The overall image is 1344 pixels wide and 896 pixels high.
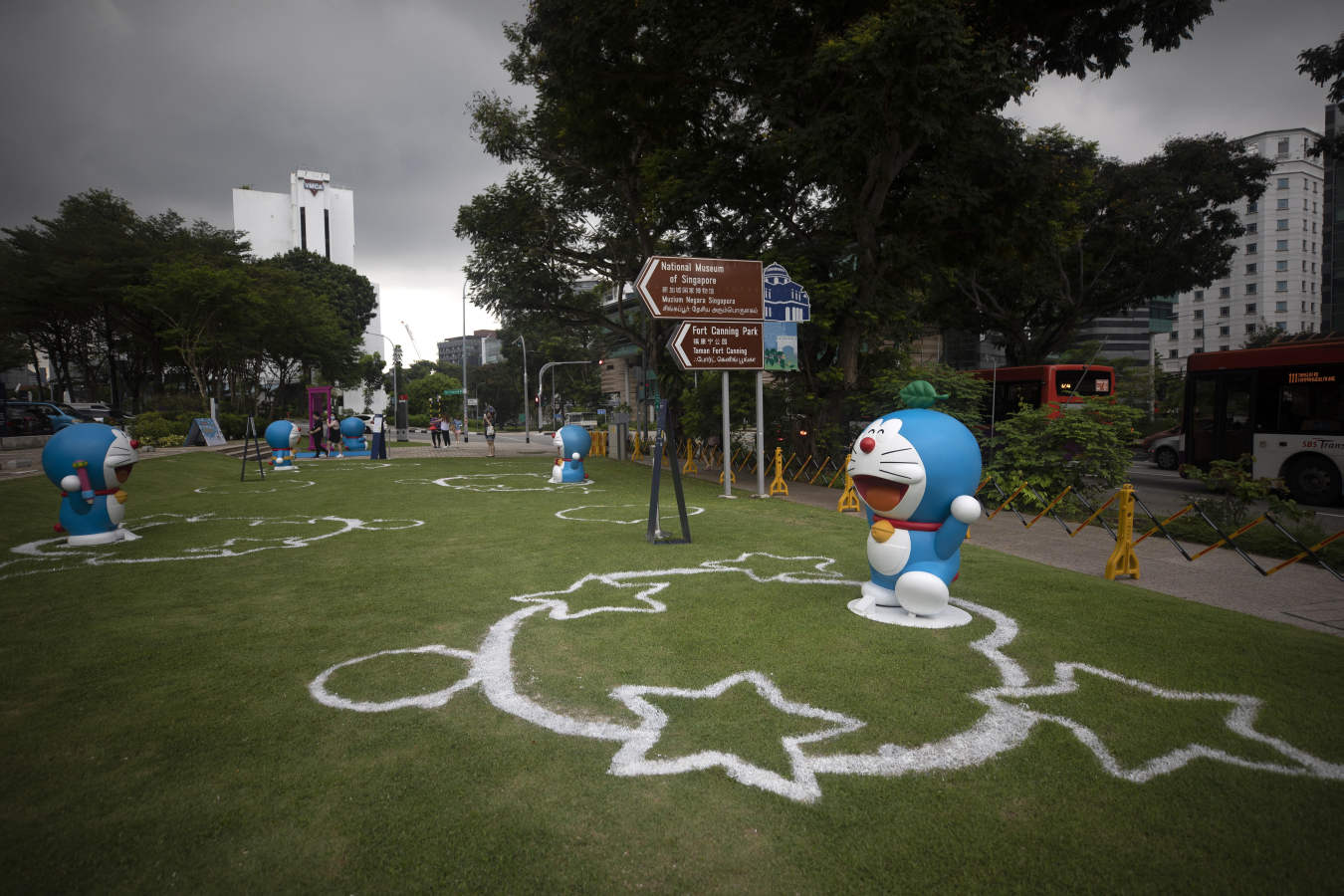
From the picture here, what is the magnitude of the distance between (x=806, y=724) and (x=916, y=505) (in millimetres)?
2405

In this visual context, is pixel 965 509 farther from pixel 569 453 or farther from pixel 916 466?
Answer: pixel 569 453

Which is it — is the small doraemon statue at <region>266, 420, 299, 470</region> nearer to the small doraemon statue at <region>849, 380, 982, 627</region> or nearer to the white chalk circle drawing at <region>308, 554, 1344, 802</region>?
the white chalk circle drawing at <region>308, 554, 1344, 802</region>

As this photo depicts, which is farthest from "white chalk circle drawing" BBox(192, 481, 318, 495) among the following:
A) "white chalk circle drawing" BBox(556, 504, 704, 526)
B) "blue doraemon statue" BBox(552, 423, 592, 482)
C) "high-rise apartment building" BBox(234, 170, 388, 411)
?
"high-rise apartment building" BBox(234, 170, 388, 411)

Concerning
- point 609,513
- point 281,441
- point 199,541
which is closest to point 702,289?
point 609,513

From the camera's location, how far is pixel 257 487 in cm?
1600

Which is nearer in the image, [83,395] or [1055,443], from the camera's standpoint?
[1055,443]

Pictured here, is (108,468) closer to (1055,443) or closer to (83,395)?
(1055,443)

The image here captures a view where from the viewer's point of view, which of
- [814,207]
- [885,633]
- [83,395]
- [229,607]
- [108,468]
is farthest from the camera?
[83,395]

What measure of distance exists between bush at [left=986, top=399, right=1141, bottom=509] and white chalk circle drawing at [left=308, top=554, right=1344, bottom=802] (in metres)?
7.08

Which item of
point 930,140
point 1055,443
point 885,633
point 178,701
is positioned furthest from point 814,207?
point 178,701

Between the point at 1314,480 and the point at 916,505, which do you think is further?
the point at 1314,480

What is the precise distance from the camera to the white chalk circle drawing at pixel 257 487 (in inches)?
591

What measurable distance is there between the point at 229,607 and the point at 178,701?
222 centimetres

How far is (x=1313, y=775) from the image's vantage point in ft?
10.9
